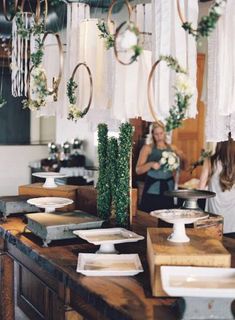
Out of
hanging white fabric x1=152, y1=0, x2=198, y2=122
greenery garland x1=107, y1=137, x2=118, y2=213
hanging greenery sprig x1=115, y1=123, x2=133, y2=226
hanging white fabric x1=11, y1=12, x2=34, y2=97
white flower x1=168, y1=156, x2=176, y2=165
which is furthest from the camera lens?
hanging white fabric x1=11, y1=12, x2=34, y2=97

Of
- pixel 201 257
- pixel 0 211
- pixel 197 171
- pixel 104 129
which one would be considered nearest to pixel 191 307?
pixel 201 257

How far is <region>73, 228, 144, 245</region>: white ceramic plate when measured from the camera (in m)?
2.77

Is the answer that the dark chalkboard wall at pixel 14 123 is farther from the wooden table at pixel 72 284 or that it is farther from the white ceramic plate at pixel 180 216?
the white ceramic plate at pixel 180 216

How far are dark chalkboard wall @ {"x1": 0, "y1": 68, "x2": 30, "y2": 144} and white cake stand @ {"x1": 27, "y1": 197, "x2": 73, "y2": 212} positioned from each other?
762 cm

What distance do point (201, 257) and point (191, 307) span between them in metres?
0.33

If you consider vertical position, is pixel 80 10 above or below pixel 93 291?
above

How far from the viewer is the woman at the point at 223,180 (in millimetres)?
4129

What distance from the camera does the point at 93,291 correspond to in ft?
7.39

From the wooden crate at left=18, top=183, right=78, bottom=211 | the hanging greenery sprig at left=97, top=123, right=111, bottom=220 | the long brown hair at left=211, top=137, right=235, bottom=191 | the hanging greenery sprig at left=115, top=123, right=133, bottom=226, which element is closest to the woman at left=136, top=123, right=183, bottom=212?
the long brown hair at left=211, top=137, right=235, bottom=191

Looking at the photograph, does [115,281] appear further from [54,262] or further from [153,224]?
[153,224]

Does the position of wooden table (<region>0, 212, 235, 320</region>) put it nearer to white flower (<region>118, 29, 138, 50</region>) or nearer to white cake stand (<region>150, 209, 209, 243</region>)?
white cake stand (<region>150, 209, 209, 243</region>)

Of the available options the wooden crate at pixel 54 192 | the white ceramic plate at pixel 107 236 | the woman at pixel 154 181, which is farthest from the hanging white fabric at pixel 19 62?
the woman at pixel 154 181

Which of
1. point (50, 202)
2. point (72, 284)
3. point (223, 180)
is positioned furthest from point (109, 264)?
point (223, 180)

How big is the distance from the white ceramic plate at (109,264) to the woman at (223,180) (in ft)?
5.62
